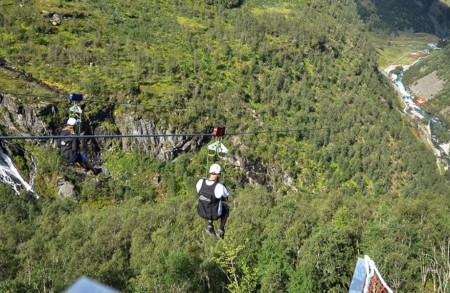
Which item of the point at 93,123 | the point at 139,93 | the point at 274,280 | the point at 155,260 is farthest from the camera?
the point at 139,93

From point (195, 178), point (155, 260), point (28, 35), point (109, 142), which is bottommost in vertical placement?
point (195, 178)

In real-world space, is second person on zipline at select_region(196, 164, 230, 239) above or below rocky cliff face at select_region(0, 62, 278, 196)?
above

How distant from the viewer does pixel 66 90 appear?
2657 inches

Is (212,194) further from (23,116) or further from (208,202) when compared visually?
(23,116)

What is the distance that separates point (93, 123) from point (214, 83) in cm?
3094

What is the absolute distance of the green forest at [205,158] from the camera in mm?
39031

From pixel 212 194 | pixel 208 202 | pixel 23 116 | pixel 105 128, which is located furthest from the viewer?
pixel 105 128

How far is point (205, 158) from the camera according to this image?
71875mm

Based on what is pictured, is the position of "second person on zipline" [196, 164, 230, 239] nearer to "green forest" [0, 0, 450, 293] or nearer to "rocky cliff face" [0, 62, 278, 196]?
"green forest" [0, 0, 450, 293]

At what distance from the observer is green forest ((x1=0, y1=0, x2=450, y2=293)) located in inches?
1537

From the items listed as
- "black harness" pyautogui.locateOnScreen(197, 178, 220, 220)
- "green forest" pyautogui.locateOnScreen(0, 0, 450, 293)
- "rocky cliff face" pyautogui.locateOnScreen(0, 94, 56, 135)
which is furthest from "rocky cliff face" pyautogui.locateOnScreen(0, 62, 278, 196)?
"black harness" pyautogui.locateOnScreen(197, 178, 220, 220)

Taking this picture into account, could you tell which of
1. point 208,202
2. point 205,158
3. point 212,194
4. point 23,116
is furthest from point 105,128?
point 212,194

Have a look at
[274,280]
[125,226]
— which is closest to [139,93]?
[125,226]

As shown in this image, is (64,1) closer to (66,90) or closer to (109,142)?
(66,90)
